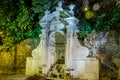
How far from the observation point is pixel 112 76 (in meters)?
11.9

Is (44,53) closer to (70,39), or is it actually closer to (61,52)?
(61,52)

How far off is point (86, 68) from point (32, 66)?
3280 mm

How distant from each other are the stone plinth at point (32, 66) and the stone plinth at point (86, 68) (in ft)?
7.67

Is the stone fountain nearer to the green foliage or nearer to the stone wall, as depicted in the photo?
the stone wall

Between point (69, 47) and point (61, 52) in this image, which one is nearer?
point (69, 47)

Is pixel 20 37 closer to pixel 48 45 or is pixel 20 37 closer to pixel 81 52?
pixel 48 45

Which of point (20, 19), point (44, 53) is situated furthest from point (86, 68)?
point (20, 19)

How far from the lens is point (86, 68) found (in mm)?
12070

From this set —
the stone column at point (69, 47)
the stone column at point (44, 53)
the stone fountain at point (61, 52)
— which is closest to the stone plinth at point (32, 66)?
the stone fountain at point (61, 52)

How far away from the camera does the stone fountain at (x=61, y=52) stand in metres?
12.1

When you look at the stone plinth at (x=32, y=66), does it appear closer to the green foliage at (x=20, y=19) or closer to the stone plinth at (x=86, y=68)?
the stone plinth at (x=86, y=68)

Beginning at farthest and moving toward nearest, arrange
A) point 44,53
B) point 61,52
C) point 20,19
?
point 20,19 < point 61,52 < point 44,53

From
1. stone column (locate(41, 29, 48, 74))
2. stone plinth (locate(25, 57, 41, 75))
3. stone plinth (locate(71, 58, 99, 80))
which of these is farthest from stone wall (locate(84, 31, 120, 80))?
stone plinth (locate(25, 57, 41, 75))

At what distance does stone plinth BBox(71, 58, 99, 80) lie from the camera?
39.1 ft
